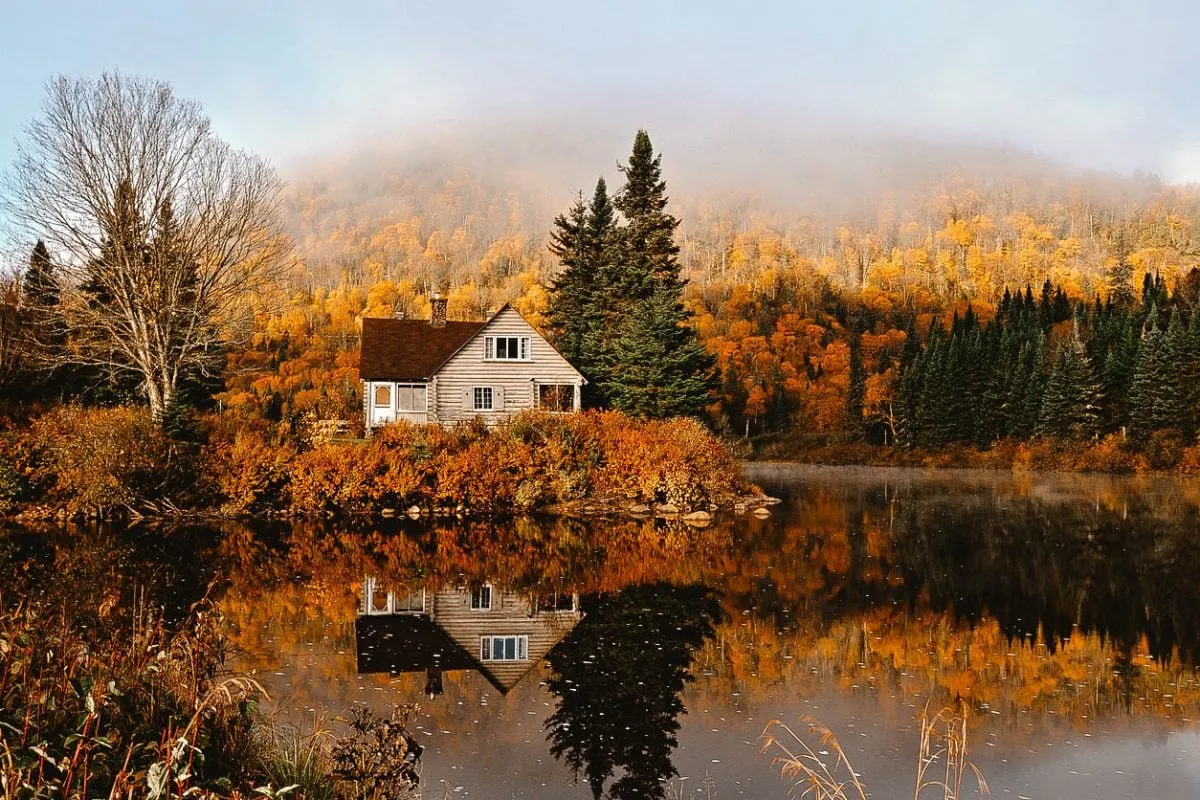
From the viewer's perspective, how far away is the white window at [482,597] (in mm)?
16484

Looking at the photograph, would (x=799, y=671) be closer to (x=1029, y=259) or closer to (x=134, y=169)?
(x=134, y=169)

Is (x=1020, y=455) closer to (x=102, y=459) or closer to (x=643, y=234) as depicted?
(x=643, y=234)

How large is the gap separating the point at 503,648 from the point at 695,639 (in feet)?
10.1

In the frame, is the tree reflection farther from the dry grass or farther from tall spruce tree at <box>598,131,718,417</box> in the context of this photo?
tall spruce tree at <box>598,131,718,417</box>

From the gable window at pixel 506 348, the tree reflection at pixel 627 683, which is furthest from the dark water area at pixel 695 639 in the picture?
the gable window at pixel 506 348

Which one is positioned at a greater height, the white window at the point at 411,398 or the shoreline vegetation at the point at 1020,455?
the white window at the point at 411,398

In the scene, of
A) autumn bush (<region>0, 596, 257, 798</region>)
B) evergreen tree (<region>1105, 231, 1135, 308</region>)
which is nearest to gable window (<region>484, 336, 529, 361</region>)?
autumn bush (<region>0, 596, 257, 798</region>)

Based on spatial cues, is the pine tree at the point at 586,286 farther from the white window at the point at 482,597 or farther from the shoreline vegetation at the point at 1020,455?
the white window at the point at 482,597

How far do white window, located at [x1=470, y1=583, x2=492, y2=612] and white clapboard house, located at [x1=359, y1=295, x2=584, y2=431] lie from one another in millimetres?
23364

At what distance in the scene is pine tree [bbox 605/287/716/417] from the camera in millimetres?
40344

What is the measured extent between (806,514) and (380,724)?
26491mm

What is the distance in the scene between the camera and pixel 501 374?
42.4m

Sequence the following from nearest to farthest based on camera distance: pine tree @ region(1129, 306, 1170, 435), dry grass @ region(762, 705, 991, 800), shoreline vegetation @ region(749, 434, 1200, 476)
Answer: dry grass @ region(762, 705, 991, 800), shoreline vegetation @ region(749, 434, 1200, 476), pine tree @ region(1129, 306, 1170, 435)

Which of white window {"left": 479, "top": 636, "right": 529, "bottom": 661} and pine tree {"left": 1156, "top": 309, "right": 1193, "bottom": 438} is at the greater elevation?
pine tree {"left": 1156, "top": 309, "right": 1193, "bottom": 438}
